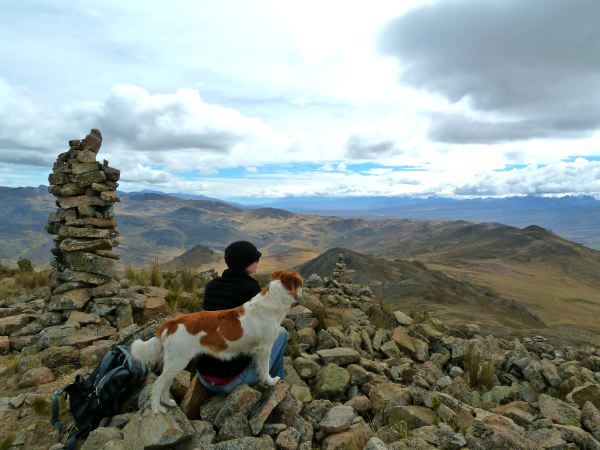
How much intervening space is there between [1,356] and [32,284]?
24.5 ft

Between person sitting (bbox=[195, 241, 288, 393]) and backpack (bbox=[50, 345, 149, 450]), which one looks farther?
person sitting (bbox=[195, 241, 288, 393])

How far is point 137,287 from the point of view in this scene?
1137 cm

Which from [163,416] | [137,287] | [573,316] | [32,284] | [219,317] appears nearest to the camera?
[163,416]

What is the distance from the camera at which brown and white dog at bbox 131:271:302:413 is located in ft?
15.3

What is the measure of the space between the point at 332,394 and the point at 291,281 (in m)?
2.66

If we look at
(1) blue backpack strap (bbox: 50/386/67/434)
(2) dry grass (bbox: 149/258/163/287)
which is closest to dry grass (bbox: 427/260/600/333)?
(2) dry grass (bbox: 149/258/163/287)

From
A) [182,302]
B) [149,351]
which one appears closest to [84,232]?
[182,302]

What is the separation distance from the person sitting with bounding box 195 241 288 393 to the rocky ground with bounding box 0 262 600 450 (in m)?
0.22

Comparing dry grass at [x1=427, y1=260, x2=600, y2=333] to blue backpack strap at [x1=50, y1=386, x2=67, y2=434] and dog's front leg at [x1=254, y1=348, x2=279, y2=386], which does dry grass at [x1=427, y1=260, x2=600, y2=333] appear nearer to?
dog's front leg at [x1=254, y1=348, x2=279, y2=386]

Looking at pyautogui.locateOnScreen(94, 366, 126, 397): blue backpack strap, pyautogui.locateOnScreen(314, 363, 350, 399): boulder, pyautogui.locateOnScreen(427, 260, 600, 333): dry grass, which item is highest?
pyautogui.locateOnScreen(94, 366, 126, 397): blue backpack strap

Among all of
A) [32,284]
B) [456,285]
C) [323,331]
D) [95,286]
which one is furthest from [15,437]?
[456,285]

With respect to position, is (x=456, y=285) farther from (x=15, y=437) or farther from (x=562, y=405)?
(x=15, y=437)

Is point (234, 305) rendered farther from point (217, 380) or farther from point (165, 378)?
point (165, 378)

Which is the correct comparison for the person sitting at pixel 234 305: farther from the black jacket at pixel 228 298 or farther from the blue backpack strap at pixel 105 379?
the blue backpack strap at pixel 105 379
